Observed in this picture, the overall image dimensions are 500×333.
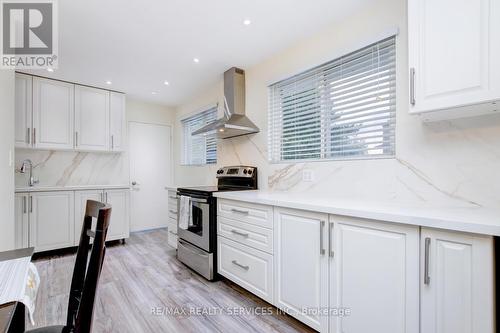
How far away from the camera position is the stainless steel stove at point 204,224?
2.58m

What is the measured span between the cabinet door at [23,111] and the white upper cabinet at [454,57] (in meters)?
4.47

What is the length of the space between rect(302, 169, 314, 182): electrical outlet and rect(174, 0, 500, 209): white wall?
4cm

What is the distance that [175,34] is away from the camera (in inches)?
94.1

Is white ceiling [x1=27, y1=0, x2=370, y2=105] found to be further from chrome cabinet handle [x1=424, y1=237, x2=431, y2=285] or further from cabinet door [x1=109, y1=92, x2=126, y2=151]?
chrome cabinet handle [x1=424, y1=237, x2=431, y2=285]

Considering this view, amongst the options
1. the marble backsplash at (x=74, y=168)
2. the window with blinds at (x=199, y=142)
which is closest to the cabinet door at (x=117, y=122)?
the marble backsplash at (x=74, y=168)

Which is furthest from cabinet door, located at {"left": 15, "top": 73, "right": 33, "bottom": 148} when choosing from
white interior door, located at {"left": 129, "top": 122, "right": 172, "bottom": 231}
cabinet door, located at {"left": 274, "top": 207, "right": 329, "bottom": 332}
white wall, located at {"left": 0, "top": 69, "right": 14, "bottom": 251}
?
cabinet door, located at {"left": 274, "top": 207, "right": 329, "bottom": 332}

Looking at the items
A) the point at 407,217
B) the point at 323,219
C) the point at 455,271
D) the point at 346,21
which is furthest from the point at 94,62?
the point at 455,271

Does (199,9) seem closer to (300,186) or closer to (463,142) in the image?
(300,186)

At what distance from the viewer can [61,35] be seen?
7.75ft

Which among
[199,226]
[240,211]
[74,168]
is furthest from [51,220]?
[240,211]

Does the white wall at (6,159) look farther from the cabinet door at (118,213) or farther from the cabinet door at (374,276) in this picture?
the cabinet door at (374,276)

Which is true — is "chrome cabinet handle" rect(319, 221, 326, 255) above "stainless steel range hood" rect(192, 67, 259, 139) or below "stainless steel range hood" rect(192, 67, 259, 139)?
below

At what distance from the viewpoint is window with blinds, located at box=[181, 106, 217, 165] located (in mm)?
4117

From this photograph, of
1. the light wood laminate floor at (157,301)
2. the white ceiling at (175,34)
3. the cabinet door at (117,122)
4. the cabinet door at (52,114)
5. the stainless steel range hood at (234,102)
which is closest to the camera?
the light wood laminate floor at (157,301)
